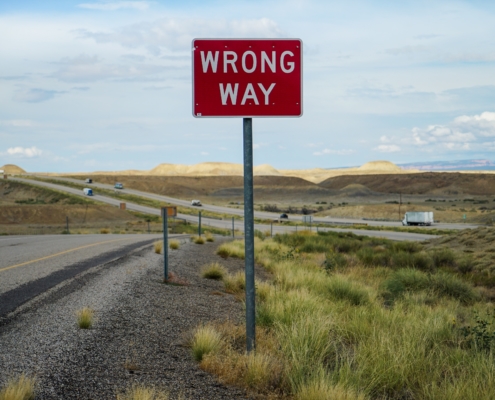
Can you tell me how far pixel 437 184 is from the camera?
158 metres

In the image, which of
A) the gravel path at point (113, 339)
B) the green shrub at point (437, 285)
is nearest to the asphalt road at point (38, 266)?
the gravel path at point (113, 339)

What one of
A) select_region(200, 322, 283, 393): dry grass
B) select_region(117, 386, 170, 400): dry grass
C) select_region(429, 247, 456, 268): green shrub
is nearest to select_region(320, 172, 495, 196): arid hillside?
select_region(429, 247, 456, 268): green shrub

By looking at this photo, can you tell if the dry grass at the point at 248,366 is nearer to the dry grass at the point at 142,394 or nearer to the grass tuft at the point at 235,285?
the dry grass at the point at 142,394

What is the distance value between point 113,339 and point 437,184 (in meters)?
160

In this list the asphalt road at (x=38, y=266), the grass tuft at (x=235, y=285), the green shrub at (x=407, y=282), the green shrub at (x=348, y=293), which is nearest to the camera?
the asphalt road at (x=38, y=266)

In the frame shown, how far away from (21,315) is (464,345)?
5.86 metres

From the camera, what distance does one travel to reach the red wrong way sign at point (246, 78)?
5.94 metres

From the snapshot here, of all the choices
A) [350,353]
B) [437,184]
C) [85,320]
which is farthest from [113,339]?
[437,184]

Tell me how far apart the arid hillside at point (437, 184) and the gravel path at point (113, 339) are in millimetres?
143676

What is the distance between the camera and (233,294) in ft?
38.7

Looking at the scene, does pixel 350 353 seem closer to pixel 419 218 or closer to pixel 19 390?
pixel 19 390

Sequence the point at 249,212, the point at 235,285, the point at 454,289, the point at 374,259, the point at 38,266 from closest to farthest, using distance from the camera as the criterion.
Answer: the point at 249,212 < the point at 235,285 < the point at 38,266 < the point at 454,289 < the point at 374,259

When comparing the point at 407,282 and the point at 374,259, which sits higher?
the point at 407,282

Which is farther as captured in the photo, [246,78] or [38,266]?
[38,266]
